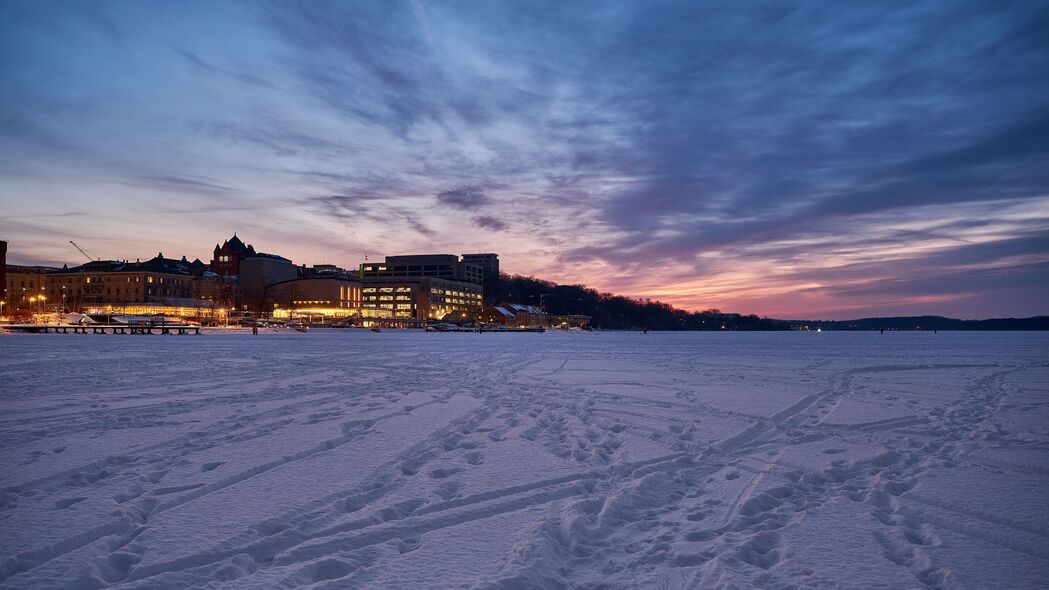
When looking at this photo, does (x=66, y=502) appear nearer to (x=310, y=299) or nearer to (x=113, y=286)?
(x=310, y=299)

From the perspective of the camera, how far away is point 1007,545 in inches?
211

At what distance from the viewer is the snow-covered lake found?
15.6ft

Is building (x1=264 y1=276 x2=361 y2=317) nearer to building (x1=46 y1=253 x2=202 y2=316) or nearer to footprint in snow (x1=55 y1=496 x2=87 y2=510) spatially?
building (x1=46 y1=253 x2=202 y2=316)

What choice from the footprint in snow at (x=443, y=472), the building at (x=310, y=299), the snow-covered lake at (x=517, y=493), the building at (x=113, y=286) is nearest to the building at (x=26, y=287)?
the building at (x=113, y=286)

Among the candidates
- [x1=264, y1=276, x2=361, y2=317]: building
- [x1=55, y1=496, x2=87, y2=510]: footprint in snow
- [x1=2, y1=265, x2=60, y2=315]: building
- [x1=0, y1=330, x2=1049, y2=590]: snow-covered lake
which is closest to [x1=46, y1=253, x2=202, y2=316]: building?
[x1=2, y1=265, x2=60, y2=315]: building

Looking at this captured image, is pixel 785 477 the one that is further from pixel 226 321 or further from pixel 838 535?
pixel 226 321

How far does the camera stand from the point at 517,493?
22.6 feet

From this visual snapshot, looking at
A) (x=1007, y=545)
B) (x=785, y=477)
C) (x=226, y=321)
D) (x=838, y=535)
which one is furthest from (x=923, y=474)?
(x=226, y=321)

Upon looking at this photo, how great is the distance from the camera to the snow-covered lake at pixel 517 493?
4.77m

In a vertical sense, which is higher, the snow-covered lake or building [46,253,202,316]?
building [46,253,202,316]

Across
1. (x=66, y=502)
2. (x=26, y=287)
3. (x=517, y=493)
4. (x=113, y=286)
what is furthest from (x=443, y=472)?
(x=26, y=287)

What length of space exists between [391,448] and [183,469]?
2754 millimetres

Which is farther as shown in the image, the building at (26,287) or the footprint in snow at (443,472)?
the building at (26,287)

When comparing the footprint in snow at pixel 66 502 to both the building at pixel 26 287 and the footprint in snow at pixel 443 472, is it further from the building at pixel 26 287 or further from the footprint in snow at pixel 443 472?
the building at pixel 26 287
